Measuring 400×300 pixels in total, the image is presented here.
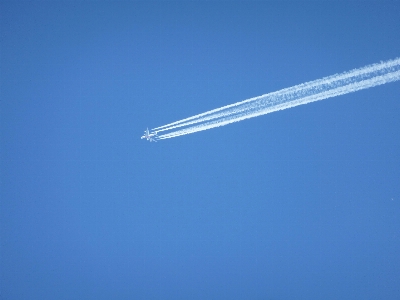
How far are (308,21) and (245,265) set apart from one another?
97.9 inches

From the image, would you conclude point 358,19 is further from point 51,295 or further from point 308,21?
point 51,295

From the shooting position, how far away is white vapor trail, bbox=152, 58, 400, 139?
91.9 inches

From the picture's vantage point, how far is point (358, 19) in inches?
93.5

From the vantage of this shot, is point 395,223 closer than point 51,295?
Yes

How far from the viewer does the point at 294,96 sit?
7.72 ft

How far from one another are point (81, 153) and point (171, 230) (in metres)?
1.19

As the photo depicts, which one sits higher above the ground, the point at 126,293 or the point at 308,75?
the point at 308,75

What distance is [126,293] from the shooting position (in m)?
2.53

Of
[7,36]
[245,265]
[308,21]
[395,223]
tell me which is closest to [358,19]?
[308,21]

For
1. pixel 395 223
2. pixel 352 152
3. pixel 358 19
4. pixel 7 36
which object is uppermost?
pixel 7 36

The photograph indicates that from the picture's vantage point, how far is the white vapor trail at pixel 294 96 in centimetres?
233

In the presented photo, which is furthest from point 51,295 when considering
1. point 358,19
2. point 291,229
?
point 358,19

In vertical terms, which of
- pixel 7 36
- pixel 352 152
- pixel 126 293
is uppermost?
pixel 7 36

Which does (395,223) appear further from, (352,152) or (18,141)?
(18,141)
